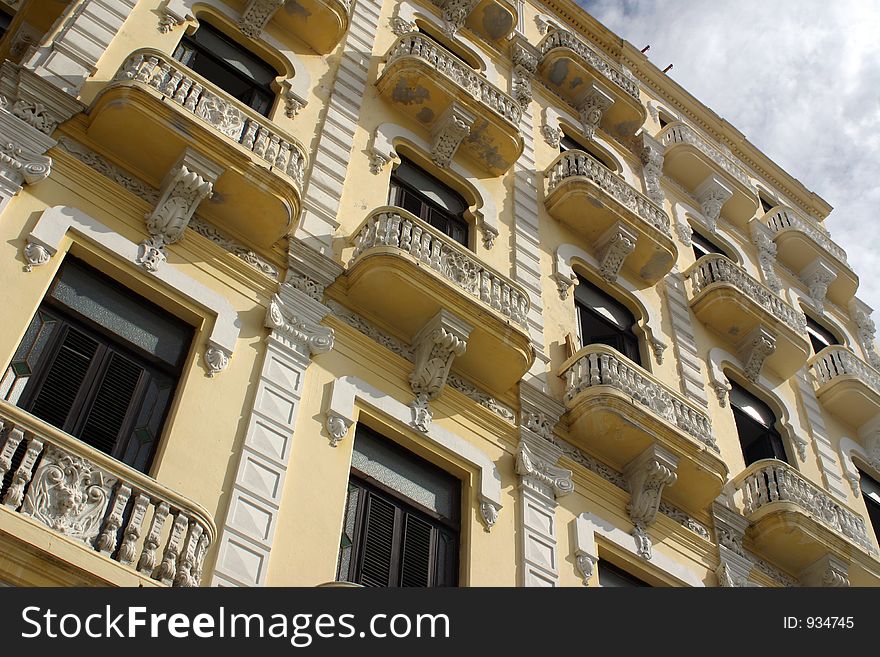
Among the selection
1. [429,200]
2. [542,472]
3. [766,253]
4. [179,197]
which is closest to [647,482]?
[542,472]

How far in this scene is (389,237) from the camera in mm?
13484

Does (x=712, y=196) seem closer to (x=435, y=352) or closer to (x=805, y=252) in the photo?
(x=805, y=252)

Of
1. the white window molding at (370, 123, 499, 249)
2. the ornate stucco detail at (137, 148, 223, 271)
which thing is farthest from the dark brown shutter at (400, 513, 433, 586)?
the white window molding at (370, 123, 499, 249)

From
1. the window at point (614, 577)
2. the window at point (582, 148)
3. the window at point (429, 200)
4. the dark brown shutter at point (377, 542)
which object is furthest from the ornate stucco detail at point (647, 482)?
the window at point (582, 148)

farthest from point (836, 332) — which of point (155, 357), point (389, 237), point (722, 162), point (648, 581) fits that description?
point (155, 357)

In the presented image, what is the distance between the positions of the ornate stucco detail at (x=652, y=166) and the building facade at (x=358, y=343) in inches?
102

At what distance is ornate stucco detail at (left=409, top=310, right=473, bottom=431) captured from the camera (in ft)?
42.7

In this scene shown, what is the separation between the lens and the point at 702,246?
2316 centimetres

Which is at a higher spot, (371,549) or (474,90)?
(474,90)

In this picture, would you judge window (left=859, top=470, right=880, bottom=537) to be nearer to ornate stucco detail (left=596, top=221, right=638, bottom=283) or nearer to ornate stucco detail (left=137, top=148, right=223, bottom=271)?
ornate stucco detail (left=596, top=221, right=638, bottom=283)

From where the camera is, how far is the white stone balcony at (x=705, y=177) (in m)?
24.3

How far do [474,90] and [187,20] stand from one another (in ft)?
17.7

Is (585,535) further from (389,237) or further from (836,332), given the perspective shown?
(836,332)
